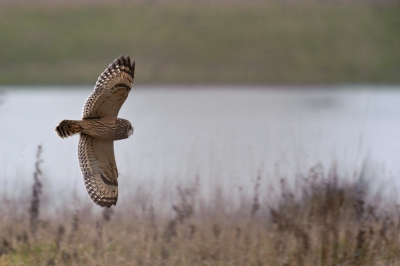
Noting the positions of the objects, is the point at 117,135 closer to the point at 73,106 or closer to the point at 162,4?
the point at 73,106

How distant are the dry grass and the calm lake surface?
0.39 m

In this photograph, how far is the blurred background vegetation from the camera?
3619 centimetres

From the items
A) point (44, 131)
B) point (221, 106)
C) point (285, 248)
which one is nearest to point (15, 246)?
point (285, 248)

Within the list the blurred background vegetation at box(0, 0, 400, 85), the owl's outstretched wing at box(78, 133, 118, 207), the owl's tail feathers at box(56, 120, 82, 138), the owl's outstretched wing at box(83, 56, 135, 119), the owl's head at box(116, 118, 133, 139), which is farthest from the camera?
the blurred background vegetation at box(0, 0, 400, 85)

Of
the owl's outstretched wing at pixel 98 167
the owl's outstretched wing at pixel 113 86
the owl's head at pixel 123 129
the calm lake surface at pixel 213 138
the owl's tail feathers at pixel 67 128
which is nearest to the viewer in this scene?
the owl's tail feathers at pixel 67 128

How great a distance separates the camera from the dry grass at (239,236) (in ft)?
20.8

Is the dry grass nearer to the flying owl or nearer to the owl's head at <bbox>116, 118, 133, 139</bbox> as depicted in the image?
the flying owl

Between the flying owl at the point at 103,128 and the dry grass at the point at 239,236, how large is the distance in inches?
24.3

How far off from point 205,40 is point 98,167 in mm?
34190

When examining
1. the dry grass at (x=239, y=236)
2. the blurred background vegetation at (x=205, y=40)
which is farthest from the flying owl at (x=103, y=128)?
the blurred background vegetation at (x=205, y=40)

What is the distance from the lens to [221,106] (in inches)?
1093

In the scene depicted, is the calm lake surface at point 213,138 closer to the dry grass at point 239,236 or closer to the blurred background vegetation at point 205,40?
the dry grass at point 239,236

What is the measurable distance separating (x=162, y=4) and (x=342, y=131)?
2888cm

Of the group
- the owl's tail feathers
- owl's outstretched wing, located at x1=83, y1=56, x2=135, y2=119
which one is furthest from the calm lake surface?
the owl's tail feathers
